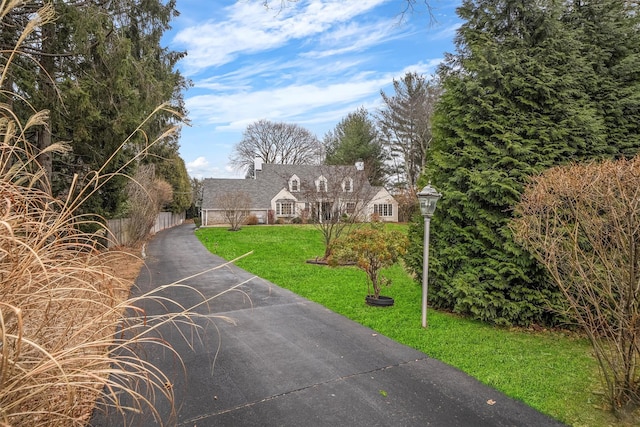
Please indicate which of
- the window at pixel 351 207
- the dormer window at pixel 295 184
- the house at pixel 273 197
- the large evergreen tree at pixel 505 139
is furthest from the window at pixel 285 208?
the large evergreen tree at pixel 505 139

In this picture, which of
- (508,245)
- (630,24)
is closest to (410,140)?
(630,24)

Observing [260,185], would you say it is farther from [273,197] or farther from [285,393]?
[285,393]

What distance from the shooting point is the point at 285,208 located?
104 ft

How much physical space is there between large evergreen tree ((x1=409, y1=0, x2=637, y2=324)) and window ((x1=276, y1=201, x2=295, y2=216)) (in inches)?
1020

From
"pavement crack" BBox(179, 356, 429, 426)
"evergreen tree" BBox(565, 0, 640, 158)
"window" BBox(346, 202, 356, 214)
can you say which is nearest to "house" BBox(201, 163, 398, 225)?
"window" BBox(346, 202, 356, 214)

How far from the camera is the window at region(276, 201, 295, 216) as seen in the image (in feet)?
104

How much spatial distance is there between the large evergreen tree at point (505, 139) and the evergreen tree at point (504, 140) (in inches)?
0.6

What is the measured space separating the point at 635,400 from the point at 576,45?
535 cm

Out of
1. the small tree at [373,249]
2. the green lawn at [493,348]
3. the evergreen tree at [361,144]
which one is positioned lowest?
the green lawn at [493,348]

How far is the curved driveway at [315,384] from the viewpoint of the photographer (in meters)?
3.13

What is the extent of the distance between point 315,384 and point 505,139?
15.1 feet

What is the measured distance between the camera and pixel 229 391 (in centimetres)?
361

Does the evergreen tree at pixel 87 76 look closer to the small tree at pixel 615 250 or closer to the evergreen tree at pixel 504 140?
the evergreen tree at pixel 504 140

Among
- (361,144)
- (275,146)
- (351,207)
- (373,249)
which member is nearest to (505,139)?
(373,249)
